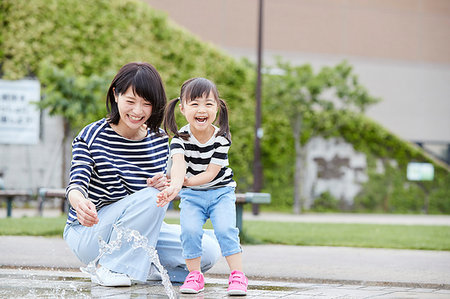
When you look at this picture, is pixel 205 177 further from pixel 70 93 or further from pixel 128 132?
pixel 70 93

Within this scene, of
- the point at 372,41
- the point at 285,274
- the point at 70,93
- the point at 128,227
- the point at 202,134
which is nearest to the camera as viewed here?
the point at 128,227

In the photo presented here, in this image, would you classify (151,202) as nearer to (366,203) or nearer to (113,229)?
(113,229)

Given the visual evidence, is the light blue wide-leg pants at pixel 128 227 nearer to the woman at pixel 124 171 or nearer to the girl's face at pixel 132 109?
the woman at pixel 124 171

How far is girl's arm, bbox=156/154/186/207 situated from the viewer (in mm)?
4023

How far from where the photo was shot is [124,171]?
4363 millimetres

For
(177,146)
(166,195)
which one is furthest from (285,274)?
(166,195)

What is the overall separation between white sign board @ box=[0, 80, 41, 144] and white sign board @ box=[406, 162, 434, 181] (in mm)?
10481

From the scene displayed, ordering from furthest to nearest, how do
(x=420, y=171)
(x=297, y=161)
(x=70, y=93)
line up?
(x=420, y=171), (x=297, y=161), (x=70, y=93)

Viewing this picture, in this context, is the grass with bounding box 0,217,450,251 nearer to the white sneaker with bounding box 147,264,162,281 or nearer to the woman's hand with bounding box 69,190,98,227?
the white sneaker with bounding box 147,264,162,281

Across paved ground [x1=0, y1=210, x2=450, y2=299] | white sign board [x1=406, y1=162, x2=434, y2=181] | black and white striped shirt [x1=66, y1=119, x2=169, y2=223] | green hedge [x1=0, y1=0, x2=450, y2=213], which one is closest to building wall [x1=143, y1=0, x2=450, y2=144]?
green hedge [x1=0, y1=0, x2=450, y2=213]

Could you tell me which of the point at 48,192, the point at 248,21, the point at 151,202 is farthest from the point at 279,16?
the point at 151,202

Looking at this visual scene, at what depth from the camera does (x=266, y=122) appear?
65.9ft

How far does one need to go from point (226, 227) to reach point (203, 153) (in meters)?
0.46

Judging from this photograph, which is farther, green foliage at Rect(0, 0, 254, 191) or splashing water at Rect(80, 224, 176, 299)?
green foliage at Rect(0, 0, 254, 191)
